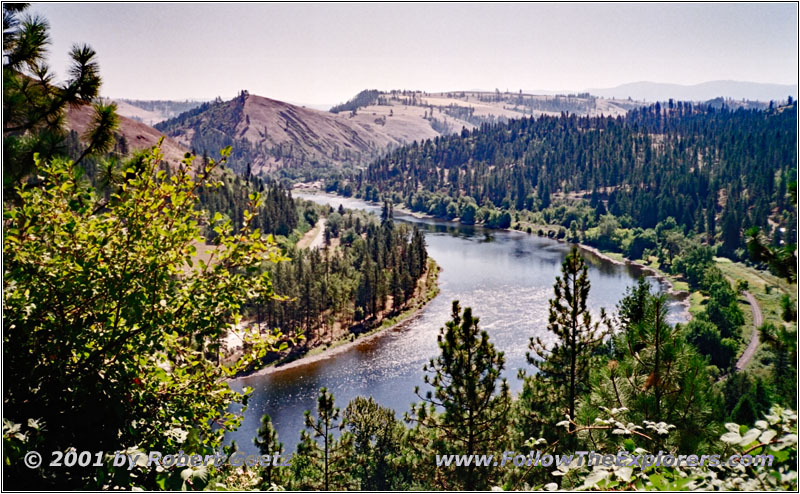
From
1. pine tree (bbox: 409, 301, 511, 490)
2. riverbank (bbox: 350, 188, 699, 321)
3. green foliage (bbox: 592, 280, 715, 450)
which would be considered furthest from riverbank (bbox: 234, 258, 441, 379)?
green foliage (bbox: 592, 280, 715, 450)

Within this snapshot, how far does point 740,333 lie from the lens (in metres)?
42.7

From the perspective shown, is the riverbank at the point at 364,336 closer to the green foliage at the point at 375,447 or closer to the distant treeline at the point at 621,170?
the green foliage at the point at 375,447

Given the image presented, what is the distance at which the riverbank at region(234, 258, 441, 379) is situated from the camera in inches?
1547

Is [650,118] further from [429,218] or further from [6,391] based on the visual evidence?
[6,391]

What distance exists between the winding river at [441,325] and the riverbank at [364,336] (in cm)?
61

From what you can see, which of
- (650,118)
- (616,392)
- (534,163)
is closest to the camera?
(616,392)

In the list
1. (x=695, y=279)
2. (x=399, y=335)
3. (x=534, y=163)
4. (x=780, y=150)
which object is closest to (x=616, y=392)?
(x=399, y=335)

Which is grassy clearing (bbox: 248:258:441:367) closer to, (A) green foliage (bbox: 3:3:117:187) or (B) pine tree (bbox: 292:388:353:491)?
(B) pine tree (bbox: 292:388:353:491)

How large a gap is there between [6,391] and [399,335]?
136ft

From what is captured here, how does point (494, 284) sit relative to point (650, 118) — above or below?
below

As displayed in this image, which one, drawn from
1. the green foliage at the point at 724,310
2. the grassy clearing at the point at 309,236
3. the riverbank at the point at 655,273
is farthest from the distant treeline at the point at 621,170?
the grassy clearing at the point at 309,236

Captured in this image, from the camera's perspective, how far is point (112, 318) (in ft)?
14.2

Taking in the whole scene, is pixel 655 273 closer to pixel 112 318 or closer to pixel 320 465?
pixel 320 465

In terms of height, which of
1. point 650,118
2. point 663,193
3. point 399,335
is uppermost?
point 650,118
